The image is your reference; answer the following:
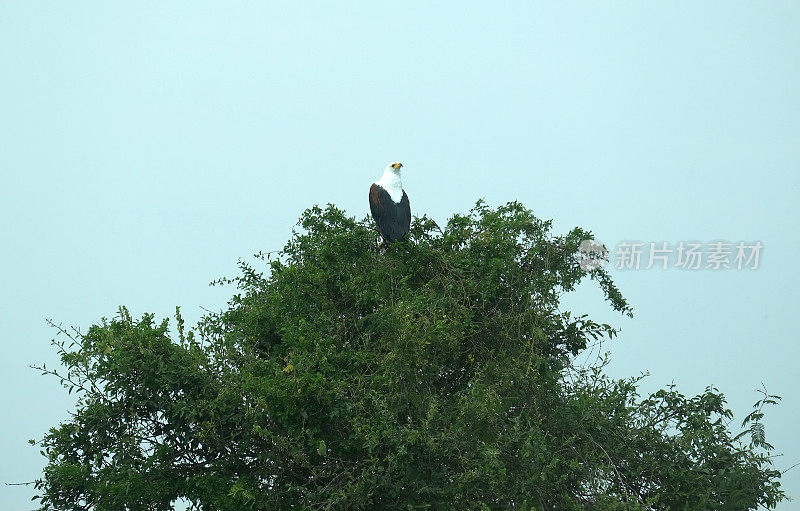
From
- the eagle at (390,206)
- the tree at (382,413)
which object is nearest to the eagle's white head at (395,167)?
the eagle at (390,206)

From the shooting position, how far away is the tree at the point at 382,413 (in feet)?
20.2

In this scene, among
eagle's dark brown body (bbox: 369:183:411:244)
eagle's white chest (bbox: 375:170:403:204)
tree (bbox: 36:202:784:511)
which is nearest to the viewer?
tree (bbox: 36:202:784:511)

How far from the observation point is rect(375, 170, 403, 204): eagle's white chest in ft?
27.5

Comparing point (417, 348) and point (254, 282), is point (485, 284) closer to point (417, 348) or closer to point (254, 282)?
point (417, 348)

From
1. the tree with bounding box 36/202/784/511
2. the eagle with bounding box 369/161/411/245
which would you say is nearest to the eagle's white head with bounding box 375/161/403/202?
the eagle with bounding box 369/161/411/245

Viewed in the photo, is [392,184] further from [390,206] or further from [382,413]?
[382,413]

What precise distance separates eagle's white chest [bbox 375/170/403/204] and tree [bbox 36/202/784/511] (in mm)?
1062

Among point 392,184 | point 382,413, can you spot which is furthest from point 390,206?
point 382,413

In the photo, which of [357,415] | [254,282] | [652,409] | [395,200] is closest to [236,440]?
[357,415]

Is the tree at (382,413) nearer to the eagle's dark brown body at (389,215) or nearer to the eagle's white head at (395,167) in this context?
the eagle's dark brown body at (389,215)

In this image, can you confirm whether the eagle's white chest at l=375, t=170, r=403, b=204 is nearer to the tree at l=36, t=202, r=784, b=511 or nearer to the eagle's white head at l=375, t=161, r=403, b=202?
the eagle's white head at l=375, t=161, r=403, b=202

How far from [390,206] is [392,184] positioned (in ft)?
1.96

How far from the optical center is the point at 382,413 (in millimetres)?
6211

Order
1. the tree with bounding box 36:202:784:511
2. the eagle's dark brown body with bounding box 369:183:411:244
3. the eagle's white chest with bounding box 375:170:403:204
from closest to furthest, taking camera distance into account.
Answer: the tree with bounding box 36:202:784:511 < the eagle's dark brown body with bounding box 369:183:411:244 < the eagle's white chest with bounding box 375:170:403:204
